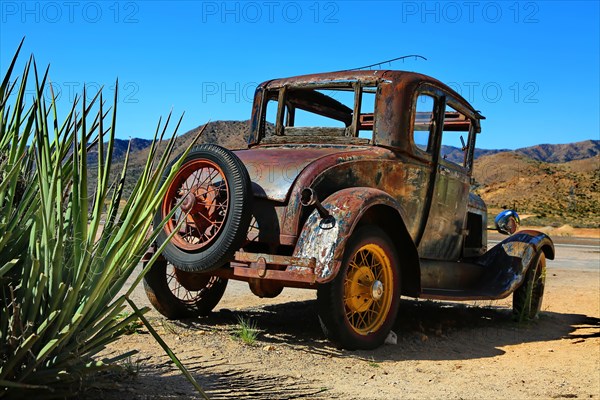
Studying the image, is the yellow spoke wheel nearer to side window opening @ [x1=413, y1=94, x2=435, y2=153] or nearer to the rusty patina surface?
the rusty patina surface

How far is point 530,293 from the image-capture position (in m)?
7.12

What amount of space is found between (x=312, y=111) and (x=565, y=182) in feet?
204

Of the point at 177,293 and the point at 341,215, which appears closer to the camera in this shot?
the point at 341,215

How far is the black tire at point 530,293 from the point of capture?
23.4ft

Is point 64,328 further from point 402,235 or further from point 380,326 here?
point 402,235

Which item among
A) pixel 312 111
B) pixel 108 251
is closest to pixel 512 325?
pixel 312 111

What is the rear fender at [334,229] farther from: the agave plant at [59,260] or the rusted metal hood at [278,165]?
the agave plant at [59,260]

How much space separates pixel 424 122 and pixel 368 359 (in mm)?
2444

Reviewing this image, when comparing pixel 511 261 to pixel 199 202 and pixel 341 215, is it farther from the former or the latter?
pixel 199 202

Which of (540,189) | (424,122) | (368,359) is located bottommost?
(368,359)

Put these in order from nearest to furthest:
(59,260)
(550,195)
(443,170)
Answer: (59,260)
(443,170)
(550,195)

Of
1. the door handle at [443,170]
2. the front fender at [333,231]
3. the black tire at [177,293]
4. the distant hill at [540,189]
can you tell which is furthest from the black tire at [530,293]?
the distant hill at [540,189]

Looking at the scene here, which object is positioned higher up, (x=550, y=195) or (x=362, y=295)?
(x=550, y=195)

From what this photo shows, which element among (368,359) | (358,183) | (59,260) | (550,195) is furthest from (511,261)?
(550,195)
